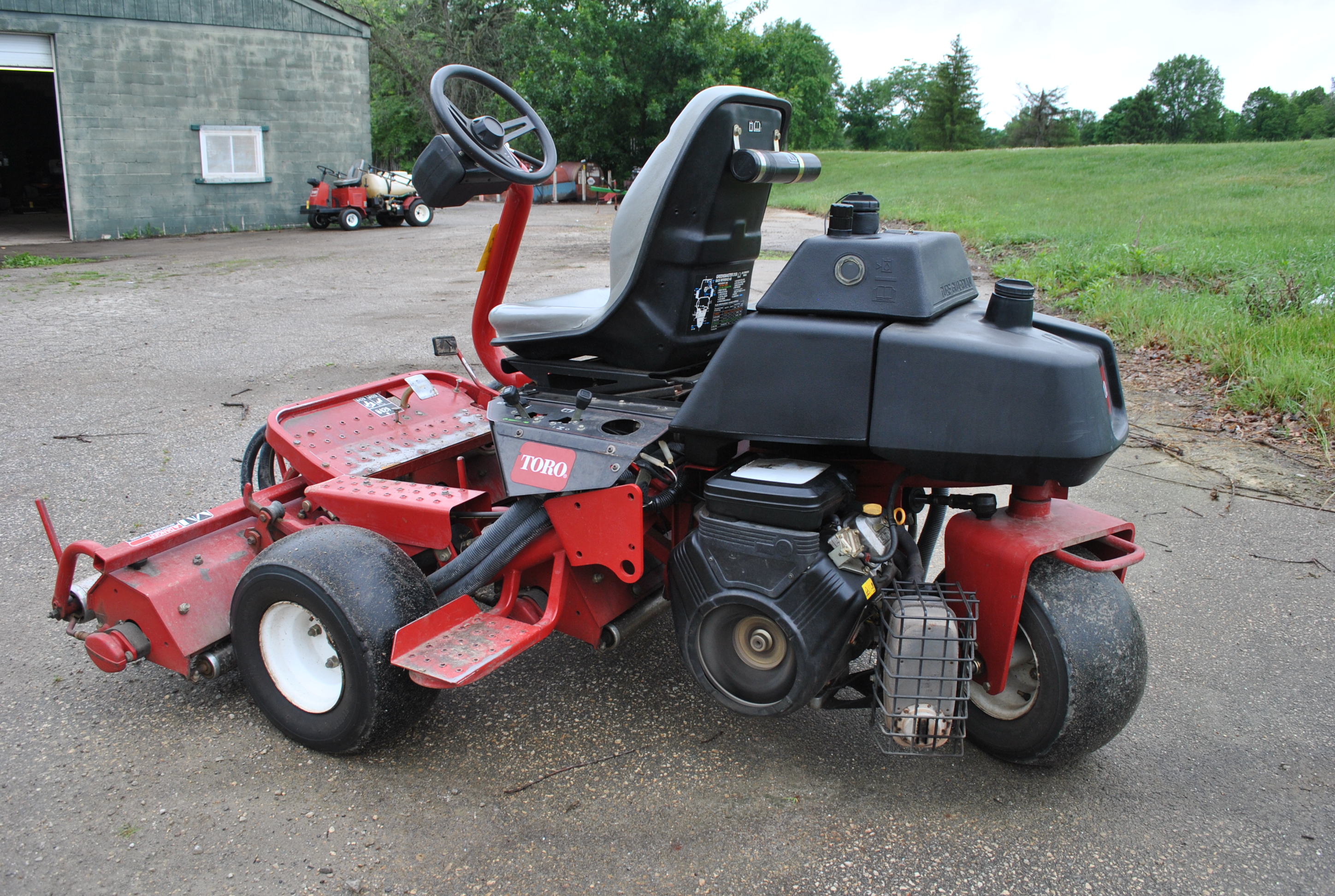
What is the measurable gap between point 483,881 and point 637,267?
1687mm

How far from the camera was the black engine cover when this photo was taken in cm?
226

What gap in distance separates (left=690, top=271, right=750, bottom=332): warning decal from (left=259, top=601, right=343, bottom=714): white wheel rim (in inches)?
56.9

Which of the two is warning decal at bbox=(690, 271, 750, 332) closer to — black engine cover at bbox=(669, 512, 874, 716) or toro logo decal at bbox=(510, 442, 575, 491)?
toro logo decal at bbox=(510, 442, 575, 491)

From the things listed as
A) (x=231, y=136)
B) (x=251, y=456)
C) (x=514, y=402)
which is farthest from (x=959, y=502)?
(x=231, y=136)

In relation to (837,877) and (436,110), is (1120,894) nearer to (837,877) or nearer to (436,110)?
(837,877)

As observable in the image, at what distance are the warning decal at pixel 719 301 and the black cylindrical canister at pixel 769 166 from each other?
0.34 metres

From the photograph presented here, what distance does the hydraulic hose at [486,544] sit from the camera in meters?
2.72

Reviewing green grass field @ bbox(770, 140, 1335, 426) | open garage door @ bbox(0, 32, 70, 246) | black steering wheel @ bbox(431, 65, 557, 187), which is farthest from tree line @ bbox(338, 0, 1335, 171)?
black steering wheel @ bbox(431, 65, 557, 187)

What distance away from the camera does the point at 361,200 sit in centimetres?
1908

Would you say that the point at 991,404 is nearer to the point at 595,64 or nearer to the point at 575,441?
the point at 575,441

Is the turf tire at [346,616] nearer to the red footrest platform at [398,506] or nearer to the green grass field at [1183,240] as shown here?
the red footrest platform at [398,506]

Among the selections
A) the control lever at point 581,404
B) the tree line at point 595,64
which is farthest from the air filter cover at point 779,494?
the tree line at point 595,64

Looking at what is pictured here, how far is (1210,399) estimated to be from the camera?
20.5 feet

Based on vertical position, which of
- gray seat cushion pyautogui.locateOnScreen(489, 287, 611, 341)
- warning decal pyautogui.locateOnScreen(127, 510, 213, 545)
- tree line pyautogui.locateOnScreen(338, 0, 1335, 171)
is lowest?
warning decal pyautogui.locateOnScreen(127, 510, 213, 545)
